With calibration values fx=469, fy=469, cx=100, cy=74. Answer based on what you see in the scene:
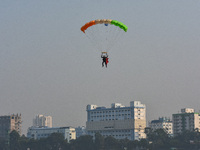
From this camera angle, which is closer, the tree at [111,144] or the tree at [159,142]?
the tree at [159,142]

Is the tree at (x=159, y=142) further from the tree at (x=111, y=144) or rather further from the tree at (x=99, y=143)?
the tree at (x=99, y=143)

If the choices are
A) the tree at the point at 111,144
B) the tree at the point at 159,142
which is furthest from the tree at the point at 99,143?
the tree at the point at 159,142

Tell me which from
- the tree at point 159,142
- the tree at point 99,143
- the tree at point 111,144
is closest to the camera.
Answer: the tree at point 159,142

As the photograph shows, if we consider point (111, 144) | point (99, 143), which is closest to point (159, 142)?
point (111, 144)

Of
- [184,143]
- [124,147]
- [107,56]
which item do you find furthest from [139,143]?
[107,56]

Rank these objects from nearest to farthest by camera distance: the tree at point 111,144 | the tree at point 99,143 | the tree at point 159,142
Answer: the tree at point 159,142
the tree at point 111,144
the tree at point 99,143

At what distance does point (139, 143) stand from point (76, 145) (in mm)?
30120

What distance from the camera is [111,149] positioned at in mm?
193000

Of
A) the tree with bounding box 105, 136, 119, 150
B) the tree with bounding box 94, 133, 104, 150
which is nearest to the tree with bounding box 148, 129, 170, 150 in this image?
the tree with bounding box 105, 136, 119, 150

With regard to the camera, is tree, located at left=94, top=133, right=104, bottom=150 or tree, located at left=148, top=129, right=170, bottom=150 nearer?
tree, located at left=148, top=129, right=170, bottom=150

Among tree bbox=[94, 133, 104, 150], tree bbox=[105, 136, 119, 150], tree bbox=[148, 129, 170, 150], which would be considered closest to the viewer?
tree bbox=[148, 129, 170, 150]

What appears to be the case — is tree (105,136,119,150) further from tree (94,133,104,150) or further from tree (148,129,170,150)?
tree (148,129,170,150)

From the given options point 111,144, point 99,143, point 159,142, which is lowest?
point 111,144

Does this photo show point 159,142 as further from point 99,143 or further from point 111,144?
point 99,143
